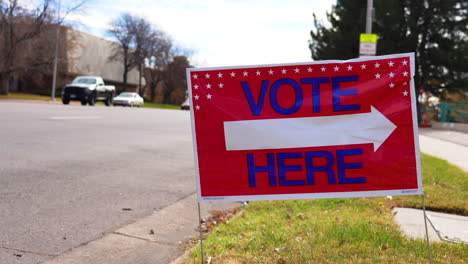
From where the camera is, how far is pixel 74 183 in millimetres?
6434

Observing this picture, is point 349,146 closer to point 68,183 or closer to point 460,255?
point 460,255

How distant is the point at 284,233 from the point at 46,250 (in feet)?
6.93

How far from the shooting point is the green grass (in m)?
3.90

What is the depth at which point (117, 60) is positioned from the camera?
71812 millimetres

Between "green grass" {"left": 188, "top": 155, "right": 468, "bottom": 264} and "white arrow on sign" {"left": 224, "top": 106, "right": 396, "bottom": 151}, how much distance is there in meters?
0.93

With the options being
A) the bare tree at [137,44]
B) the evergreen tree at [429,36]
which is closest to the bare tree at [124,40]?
the bare tree at [137,44]

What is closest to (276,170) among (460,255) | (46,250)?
(460,255)

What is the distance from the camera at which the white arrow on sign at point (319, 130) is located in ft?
11.9

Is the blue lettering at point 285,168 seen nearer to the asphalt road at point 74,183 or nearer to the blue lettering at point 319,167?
the blue lettering at point 319,167

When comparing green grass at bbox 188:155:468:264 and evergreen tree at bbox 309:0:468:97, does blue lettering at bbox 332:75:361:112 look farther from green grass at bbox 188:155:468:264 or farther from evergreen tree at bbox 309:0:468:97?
evergreen tree at bbox 309:0:468:97

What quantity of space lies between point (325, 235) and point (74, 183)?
3.56 metres

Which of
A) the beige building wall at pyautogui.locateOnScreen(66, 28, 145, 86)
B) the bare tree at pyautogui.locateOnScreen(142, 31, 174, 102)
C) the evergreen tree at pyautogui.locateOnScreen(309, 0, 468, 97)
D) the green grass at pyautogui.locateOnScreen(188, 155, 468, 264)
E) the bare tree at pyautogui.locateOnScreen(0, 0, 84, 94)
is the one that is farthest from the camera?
the bare tree at pyautogui.locateOnScreen(142, 31, 174, 102)

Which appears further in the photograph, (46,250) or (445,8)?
(445,8)

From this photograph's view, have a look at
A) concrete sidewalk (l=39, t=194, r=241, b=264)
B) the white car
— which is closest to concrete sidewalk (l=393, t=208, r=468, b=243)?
concrete sidewalk (l=39, t=194, r=241, b=264)
